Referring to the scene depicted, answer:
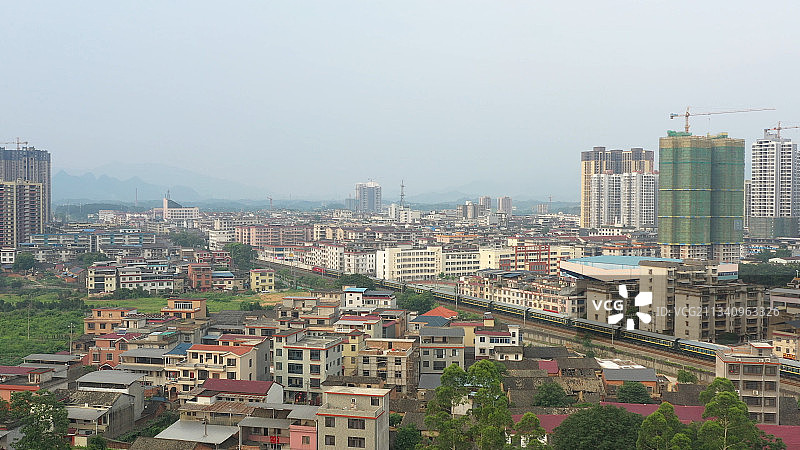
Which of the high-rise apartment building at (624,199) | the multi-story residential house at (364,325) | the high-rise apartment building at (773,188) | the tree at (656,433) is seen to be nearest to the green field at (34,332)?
the multi-story residential house at (364,325)

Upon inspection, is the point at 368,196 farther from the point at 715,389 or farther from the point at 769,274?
the point at 715,389

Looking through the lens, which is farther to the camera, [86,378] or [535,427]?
[86,378]

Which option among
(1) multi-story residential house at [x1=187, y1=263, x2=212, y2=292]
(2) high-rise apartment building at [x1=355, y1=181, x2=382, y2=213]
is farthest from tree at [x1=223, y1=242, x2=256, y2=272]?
(2) high-rise apartment building at [x1=355, y1=181, x2=382, y2=213]

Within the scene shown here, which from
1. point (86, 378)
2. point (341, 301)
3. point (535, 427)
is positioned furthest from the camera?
point (341, 301)

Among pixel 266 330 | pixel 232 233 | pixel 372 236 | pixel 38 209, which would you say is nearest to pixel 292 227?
pixel 232 233

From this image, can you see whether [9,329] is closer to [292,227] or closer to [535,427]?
[535,427]

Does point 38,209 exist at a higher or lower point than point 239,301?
higher

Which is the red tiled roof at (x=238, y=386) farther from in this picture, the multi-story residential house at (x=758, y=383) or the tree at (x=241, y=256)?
the tree at (x=241, y=256)
